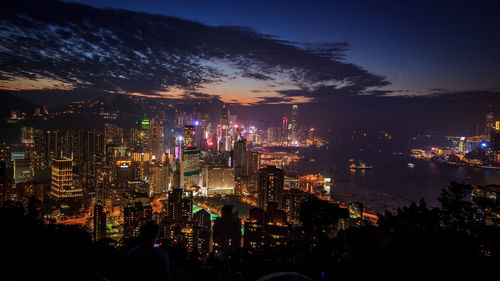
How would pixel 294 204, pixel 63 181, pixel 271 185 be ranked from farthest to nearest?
pixel 63 181 < pixel 271 185 < pixel 294 204

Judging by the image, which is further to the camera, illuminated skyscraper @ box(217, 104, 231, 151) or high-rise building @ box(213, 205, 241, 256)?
illuminated skyscraper @ box(217, 104, 231, 151)

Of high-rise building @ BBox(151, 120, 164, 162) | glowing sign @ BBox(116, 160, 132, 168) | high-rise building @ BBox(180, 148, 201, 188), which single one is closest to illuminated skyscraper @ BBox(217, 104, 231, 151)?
high-rise building @ BBox(151, 120, 164, 162)

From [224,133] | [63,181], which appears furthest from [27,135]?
[224,133]

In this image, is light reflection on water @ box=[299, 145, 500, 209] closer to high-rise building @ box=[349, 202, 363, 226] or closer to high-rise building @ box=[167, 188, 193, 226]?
high-rise building @ box=[349, 202, 363, 226]

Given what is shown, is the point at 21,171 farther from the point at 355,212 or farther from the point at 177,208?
the point at 355,212

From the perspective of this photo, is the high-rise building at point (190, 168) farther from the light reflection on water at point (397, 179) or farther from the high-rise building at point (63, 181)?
the light reflection on water at point (397, 179)

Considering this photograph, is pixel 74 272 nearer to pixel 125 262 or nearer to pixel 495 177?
pixel 125 262

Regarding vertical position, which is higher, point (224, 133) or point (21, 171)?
point (224, 133)
